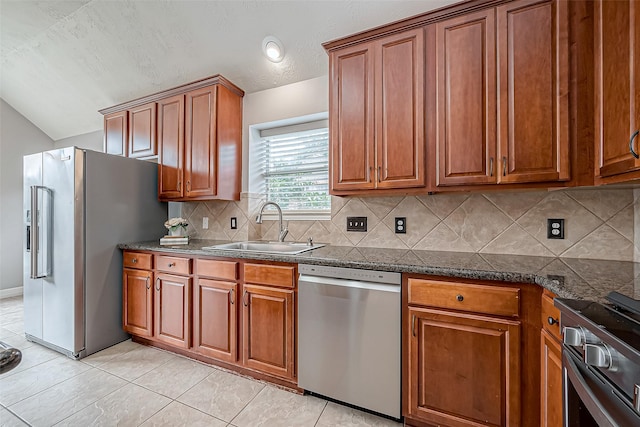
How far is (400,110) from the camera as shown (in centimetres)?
175

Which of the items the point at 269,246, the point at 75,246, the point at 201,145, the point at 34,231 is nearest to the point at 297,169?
the point at 269,246

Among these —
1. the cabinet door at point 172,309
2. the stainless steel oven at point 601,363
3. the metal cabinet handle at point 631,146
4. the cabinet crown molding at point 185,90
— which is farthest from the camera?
the cabinet crown molding at point 185,90

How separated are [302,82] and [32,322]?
3.40 m

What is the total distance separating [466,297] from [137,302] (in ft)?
8.76

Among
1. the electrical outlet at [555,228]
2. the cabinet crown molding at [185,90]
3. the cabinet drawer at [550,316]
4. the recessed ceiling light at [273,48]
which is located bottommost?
the cabinet drawer at [550,316]

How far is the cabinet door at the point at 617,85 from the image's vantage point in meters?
1.03

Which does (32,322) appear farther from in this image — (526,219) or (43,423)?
(526,219)

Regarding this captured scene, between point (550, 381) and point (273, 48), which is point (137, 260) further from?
point (550, 381)

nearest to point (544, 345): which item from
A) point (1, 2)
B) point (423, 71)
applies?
point (423, 71)

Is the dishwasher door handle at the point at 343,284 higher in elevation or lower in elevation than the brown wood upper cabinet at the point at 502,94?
lower

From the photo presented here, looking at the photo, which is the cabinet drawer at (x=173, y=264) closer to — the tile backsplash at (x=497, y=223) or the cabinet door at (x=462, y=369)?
the tile backsplash at (x=497, y=223)

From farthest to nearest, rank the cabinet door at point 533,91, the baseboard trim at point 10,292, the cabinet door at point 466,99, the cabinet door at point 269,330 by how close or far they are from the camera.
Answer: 1. the baseboard trim at point 10,292
2. the cabinet door at point 269,330
3. the cabinet door at point 466,99
4. the cabinet door at point 533,91

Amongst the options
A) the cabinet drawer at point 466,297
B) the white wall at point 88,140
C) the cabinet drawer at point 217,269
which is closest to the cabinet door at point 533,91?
the cabinet drawer at point 466,297

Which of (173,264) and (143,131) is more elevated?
(143,131)
